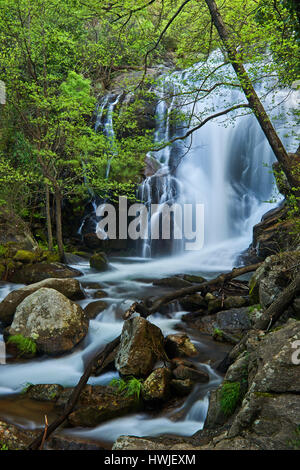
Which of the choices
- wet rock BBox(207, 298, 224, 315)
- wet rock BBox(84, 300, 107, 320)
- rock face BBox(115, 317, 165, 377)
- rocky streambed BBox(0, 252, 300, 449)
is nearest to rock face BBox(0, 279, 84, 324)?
rocky streambed BBox(0, 252, 300, 449)

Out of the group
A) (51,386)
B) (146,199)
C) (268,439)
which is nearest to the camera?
(268,439)

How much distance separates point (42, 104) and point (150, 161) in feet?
22.0

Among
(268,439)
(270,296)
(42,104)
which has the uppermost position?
(42,104)

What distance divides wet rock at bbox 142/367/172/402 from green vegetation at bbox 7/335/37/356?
2.36m

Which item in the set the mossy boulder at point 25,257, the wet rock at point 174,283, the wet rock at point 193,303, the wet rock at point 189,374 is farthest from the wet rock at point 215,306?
the mossy boulder at point 25,257

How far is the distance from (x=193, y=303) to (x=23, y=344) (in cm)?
365

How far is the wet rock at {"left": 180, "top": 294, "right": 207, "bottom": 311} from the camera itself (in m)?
7.11

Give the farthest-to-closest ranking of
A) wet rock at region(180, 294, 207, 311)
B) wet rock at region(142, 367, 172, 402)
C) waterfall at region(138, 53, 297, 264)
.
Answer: waterfall at region(138, 53, 297, 264)
wet rock at region(180, 294, 207, 311)
wet rock at region(142, 367, 172, 402)

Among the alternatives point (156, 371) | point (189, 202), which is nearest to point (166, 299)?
point (156, 371)

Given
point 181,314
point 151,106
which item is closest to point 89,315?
point 181,314

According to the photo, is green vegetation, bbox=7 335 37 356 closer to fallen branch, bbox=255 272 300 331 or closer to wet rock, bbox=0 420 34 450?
→ wet rock, bbox=0 420 34 450
